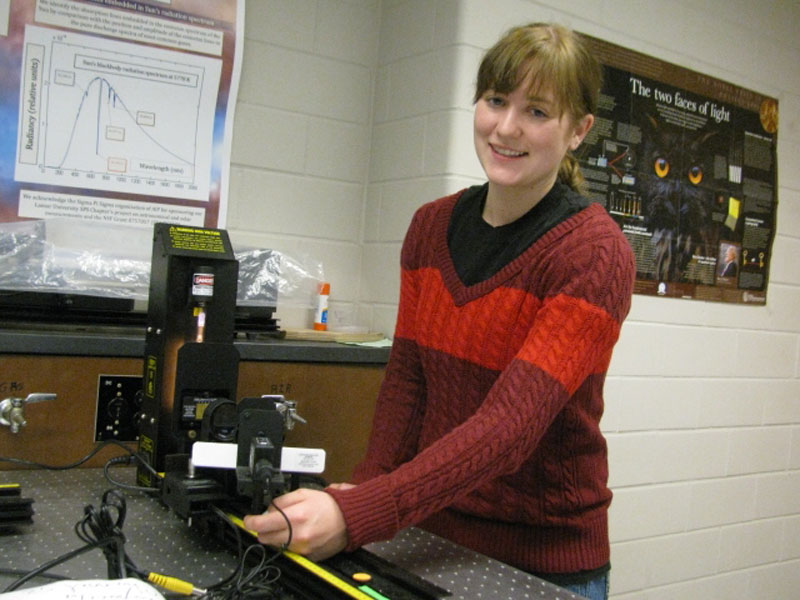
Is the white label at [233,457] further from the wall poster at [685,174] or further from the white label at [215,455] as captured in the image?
the wall poster at [685,174]

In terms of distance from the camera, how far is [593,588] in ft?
4.23

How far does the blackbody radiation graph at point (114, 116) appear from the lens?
1875 mm

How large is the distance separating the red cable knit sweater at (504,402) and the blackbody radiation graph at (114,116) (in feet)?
→ 2.78

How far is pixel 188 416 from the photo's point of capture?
4.18 ft

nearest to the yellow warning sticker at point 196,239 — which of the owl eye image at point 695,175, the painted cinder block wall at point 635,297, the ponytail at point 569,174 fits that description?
the ponytail at point 569,174

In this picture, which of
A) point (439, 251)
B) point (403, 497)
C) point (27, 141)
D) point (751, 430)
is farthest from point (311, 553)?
point (751, 430)

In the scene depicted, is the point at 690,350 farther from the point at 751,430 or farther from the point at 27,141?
the point at 27,141

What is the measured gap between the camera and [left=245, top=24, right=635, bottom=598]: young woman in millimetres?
1075

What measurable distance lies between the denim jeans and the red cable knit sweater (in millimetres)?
31

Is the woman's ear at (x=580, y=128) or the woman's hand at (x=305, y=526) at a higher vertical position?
the woman's ear at (x=580, y=128)

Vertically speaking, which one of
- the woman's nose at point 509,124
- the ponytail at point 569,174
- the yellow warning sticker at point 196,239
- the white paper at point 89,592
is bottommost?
the white paper at point 89,592

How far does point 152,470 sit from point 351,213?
1.18m

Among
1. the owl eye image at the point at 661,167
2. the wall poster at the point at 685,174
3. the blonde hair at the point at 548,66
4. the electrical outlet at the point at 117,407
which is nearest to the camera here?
the blonde hair at the point at 548,66

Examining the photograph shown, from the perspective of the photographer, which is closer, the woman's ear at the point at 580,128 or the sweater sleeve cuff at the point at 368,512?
the sweater sleeve cuff at the point at 368,512
